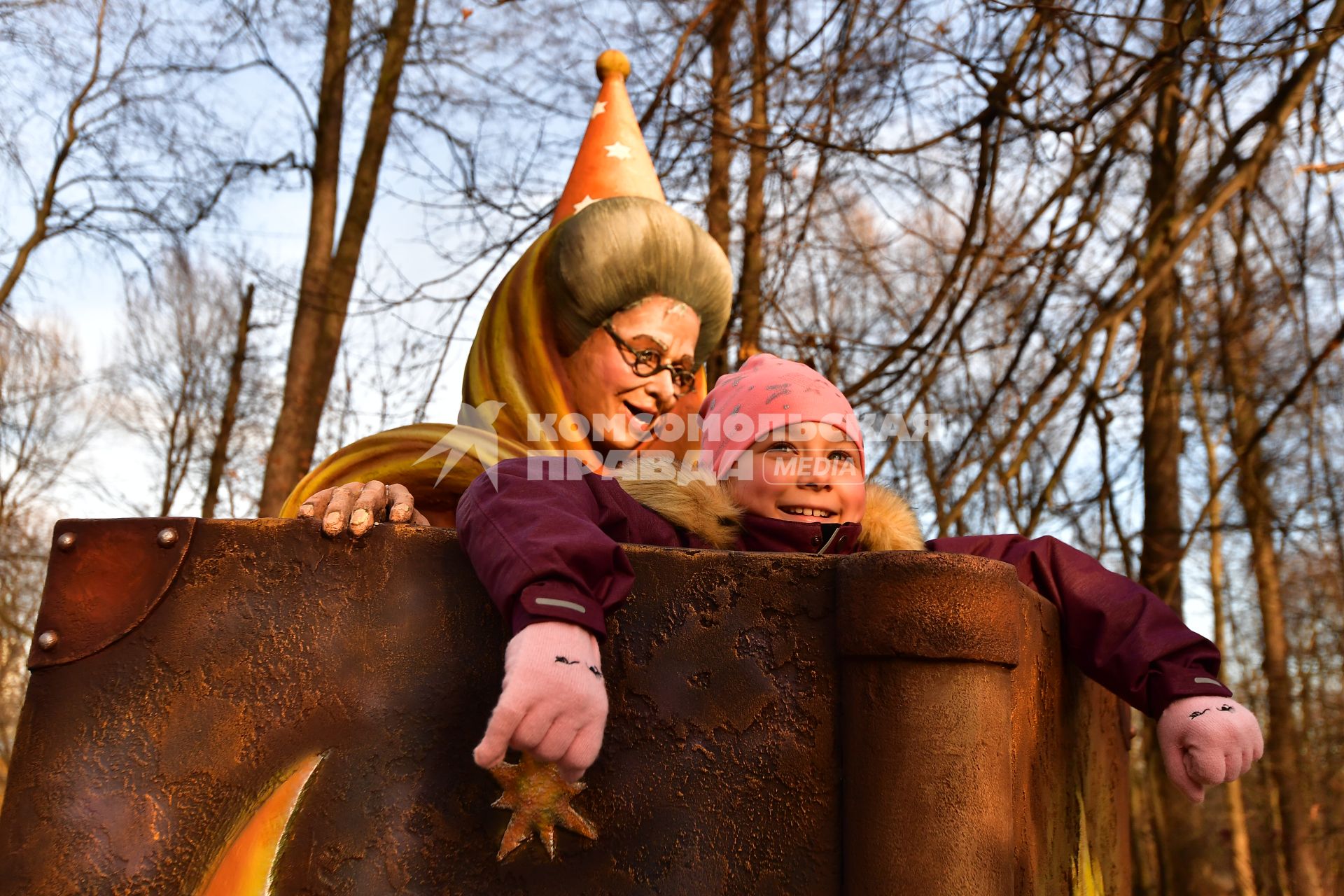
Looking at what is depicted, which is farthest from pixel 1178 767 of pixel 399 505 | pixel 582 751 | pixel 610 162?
pixel 610 162

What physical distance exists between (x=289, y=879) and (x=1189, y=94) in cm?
512

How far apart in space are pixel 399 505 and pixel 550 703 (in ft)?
1.95

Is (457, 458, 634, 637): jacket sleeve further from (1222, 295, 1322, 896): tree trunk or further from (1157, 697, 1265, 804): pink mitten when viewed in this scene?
(1222, 295, 1322, 896): tree trunk

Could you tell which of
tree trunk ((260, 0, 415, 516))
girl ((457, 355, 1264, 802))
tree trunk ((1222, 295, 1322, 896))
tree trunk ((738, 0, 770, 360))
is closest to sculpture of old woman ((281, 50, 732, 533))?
girl ((457, 355, 1264, 802))

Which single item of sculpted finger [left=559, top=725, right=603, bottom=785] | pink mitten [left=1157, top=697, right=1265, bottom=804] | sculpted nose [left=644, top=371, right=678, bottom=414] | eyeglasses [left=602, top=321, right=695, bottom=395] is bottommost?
sculpted finger [left=559, top=725, right=603, bottom=785]

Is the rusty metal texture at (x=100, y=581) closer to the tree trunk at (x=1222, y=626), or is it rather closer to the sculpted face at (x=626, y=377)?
the sculpted face at (x=626, y=377)

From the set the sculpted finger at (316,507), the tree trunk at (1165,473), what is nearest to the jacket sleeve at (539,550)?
the sculpted finger at (316,507)

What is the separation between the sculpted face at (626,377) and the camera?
2801mm

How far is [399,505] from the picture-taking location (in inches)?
66.2

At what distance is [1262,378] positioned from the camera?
22.3 ft

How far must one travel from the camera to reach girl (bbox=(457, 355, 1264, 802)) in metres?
1.22

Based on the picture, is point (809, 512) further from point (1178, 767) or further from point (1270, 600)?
point (1270, 600)

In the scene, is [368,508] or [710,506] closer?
[368,508]

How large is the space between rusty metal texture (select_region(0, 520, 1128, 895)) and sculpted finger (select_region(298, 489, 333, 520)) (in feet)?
0.26
